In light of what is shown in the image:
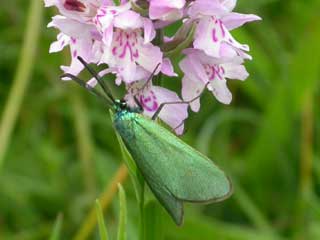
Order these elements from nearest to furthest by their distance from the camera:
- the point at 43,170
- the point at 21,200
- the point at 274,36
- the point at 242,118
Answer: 1. the point at 21,200
2. the point at 43,170
3. the point at 242,118
4. the point at 274,36

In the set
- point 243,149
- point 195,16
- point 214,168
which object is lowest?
point 243,149

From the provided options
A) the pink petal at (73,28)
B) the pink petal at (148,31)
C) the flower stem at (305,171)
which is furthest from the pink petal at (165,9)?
the flower stem at (305,171)

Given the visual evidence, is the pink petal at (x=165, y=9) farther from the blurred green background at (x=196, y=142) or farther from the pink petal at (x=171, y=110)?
the blurred green background at (x=196, y=142)

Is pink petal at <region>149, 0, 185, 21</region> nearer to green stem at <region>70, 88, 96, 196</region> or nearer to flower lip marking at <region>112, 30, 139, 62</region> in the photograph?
flower lip marking at <region>112, 30, 139, 62</region>

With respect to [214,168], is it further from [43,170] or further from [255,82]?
[255,82]

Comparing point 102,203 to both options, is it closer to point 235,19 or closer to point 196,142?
point 196,142

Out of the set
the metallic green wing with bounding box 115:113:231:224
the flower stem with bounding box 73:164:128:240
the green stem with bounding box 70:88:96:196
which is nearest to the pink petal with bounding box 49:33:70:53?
the metallic green wing with bounding box 115:113:231:224

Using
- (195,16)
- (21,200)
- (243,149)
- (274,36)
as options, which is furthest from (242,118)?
(195,16)
